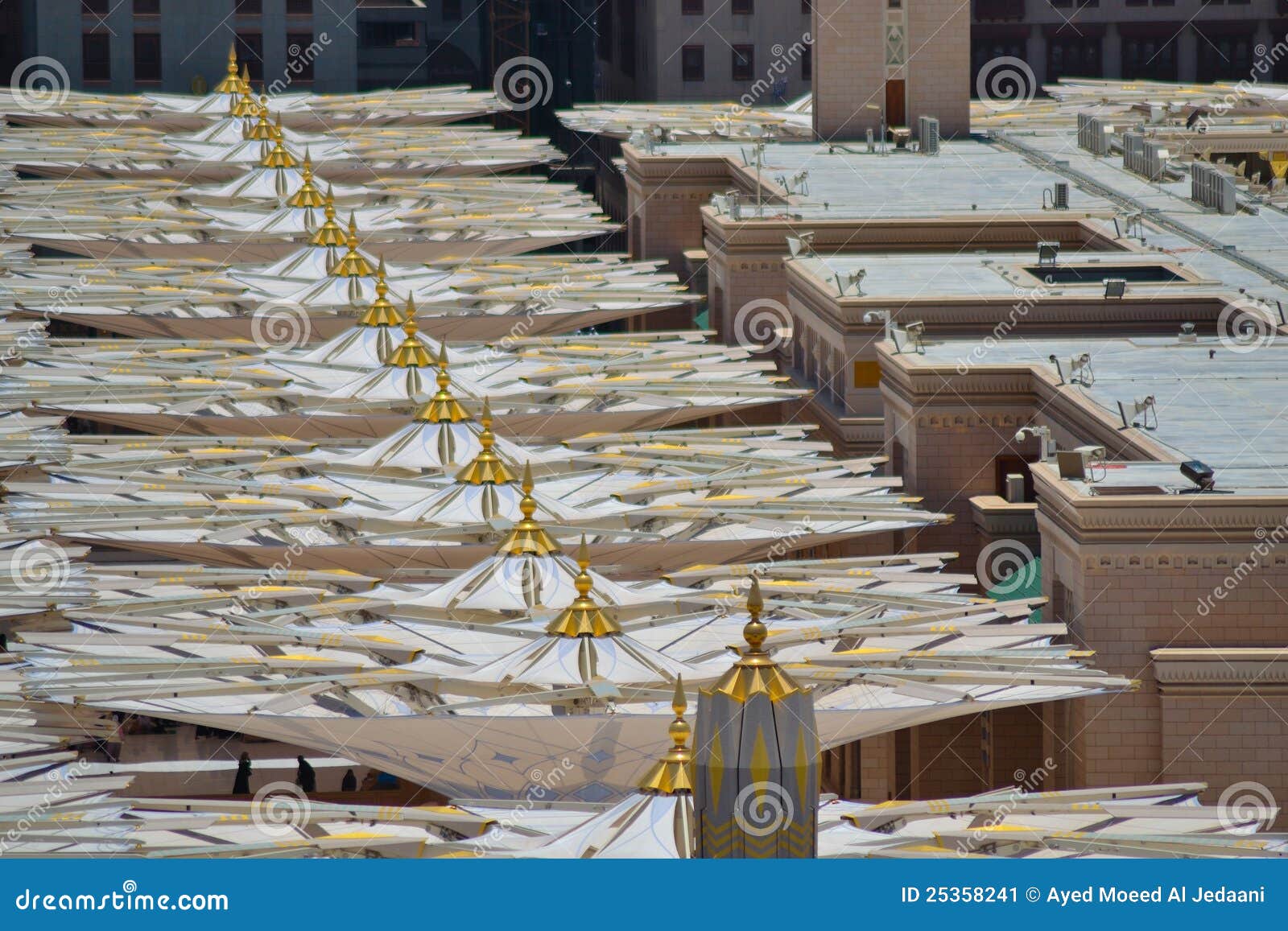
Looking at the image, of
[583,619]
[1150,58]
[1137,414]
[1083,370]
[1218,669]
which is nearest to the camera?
[583,619]

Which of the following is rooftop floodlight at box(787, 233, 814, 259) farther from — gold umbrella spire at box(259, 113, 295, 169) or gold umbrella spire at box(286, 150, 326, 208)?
gold umbrella spire at box(259, 113, 295, 169)

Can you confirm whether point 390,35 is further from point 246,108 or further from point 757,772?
point 757,772

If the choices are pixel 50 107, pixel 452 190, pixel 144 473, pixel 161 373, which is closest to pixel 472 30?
pixel 50 107

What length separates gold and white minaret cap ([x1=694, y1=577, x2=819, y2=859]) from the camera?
2388 centimetres

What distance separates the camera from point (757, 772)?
23.9m

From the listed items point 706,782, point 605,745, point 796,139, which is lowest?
point 605,745

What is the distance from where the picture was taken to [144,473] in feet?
174

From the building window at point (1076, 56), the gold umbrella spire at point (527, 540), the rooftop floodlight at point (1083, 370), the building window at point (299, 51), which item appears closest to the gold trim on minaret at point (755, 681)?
the gold umbrella spire at point (527, 540)

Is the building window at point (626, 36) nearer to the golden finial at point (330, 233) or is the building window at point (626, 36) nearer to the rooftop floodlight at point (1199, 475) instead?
the golden finial at point (330, 233)

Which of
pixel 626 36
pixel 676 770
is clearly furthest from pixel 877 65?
pixel 676 770

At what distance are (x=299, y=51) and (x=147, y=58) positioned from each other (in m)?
7.54

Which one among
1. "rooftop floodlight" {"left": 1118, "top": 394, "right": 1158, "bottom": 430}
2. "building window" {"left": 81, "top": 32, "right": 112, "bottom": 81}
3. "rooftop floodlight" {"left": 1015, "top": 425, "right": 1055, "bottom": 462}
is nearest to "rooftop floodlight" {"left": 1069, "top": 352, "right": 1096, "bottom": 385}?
"rooftop floodlight" {"left": 1015, "top": 425, "right": 1055, "bottom": 462}

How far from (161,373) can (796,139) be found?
36799 mm

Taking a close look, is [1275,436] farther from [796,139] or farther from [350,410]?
[796,139]
